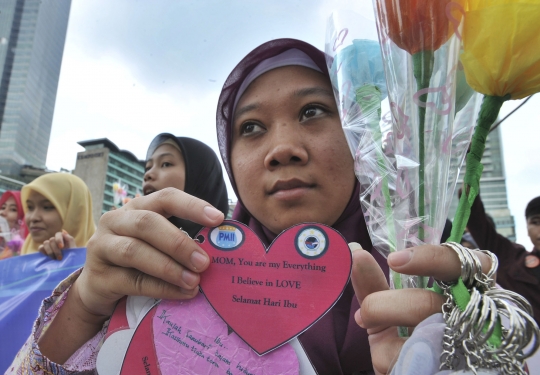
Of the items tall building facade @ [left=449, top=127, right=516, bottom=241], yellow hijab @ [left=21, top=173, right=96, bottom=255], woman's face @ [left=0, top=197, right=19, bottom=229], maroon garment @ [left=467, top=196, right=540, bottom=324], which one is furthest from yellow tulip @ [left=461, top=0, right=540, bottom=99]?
tall building facade @ [left=449, top=127, right=516, bottom=241]

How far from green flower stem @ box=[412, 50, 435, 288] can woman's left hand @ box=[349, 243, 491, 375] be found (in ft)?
0.28

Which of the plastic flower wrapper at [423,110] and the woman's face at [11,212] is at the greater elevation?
the plastic flower wrapper at [423,110]

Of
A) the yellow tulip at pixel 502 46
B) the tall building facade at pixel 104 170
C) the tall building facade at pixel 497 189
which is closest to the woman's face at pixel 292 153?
the yellow tulip at pixel 502 46

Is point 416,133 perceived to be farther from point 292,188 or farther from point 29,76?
point 29,76

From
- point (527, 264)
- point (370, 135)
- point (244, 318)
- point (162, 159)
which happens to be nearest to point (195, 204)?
point (244, 318)

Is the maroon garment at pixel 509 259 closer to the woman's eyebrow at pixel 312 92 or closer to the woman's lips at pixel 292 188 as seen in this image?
the woman's eyebrow at pixel 312 92

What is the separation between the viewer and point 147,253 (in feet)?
2.07

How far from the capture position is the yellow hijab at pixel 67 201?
2518 mm

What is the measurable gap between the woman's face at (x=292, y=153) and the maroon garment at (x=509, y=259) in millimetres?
1924

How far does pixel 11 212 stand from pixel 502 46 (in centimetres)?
481

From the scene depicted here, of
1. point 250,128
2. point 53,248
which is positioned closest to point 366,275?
point 250,128

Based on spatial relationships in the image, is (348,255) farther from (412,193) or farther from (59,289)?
(59,289)

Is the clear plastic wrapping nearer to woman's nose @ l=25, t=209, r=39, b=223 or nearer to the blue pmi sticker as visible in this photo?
the blue pmi sticker

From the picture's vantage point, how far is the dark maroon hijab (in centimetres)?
69
